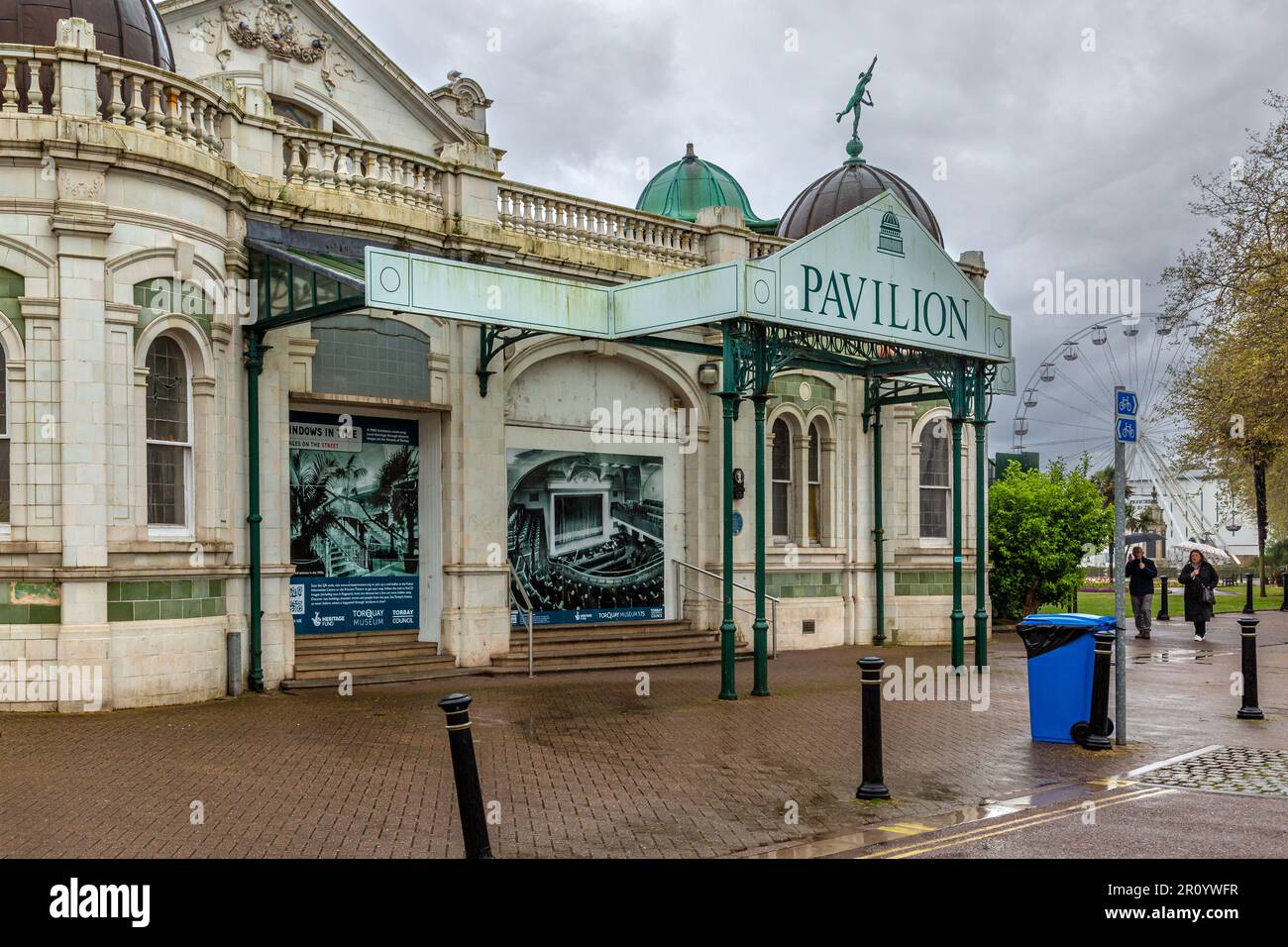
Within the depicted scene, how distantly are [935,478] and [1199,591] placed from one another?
567 centimetres

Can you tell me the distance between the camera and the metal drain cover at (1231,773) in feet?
31.4

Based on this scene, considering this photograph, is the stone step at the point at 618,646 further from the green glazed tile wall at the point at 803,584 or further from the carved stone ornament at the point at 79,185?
the carved stone ornament at the point at 79,185

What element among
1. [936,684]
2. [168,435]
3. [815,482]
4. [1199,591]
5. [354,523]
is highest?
[168,435]

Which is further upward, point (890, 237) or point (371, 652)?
point (890, 237)

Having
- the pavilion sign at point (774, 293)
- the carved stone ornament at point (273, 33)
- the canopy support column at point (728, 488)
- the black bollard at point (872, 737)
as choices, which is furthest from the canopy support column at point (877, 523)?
the black bollard at point (872, 737)

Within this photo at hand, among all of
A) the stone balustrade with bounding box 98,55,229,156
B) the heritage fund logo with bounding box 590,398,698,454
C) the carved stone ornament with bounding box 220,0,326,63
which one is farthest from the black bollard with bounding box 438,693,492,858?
the carved stone ornament with bounding box 220,0,326,63

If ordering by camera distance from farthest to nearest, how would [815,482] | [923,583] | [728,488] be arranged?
1. [923,583]
2. [815,482]
3. [728,488]

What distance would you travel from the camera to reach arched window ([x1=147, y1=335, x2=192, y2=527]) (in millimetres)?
13641

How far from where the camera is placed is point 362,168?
630 inches

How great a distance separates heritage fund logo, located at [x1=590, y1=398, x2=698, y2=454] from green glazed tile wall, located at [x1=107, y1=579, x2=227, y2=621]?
6607 mm

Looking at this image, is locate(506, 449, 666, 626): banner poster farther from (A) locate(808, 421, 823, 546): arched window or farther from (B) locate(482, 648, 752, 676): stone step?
(A) locate(808, 421, 823, 546): arched window

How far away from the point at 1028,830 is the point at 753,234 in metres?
13.9

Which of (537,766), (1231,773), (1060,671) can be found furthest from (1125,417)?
(537,766)

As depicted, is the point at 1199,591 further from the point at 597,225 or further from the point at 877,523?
the point at 597,225
